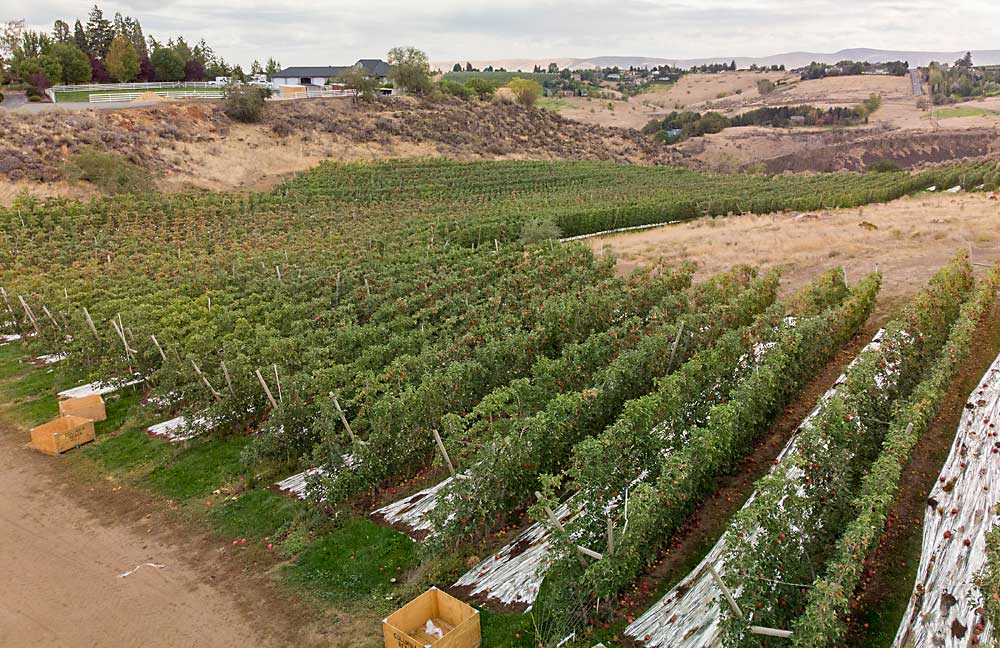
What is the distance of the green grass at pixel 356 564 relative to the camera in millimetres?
9906

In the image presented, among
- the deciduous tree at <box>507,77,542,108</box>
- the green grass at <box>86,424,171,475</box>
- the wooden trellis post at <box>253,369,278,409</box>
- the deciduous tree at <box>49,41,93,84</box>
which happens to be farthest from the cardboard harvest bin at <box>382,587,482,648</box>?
the deciduous tree at <box>507,77,542,108</box>

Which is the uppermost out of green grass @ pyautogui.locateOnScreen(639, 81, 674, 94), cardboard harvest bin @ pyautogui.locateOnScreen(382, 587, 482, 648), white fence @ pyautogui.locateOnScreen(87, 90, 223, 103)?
green grass @ pyautogui.locateOnScreen(639, 81, 674, 94)

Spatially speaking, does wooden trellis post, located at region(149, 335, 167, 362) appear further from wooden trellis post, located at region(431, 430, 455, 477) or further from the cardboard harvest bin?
the cardboard harvest bin

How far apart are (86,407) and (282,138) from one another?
42.7 meters

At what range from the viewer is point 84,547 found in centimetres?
1141

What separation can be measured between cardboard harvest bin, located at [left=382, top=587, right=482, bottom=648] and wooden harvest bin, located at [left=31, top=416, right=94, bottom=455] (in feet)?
31.5

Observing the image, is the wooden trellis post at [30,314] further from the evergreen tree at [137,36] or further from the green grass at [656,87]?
the green grass at [656,87]

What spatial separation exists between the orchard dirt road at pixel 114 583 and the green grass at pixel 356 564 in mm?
590

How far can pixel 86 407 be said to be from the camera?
1575 centimetres

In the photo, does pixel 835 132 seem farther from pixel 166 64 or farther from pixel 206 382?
pixel 206 382

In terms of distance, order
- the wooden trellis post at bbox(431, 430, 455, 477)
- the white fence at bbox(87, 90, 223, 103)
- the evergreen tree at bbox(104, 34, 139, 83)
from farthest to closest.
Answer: the evergreen tree at bbox(104, 34, 139, 83) → the white fence at bbox(87, 90, 223, 103) → the wooden trellis post at bbox(431, 430, 455, 477)

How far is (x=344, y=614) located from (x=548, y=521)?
307 centimetres

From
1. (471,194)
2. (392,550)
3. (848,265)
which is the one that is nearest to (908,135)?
(471,194)

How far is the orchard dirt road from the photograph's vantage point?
938cm
